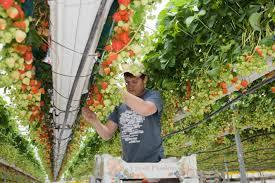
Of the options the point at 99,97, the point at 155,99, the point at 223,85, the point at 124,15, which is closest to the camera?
the point at 124,15

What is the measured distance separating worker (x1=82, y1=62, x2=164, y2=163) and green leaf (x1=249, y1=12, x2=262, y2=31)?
974 mm

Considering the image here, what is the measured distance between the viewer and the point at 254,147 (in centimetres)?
1180

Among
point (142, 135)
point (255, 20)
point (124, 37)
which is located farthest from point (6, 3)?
point (255, 20)

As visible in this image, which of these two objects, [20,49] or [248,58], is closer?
[20,49]

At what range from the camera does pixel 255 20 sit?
3133 mm

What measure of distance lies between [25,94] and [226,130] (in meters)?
6.79

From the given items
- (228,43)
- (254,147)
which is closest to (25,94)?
(228,43)

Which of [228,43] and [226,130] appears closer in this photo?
[228,43]

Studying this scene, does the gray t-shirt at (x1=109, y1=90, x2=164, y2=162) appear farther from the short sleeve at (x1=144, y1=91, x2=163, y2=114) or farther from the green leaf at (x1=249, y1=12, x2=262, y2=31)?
the green leaf at (x1=249, y1=12, x2=262, y2=31)

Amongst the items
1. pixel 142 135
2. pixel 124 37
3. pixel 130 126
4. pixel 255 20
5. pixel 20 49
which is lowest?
pixel 142 135

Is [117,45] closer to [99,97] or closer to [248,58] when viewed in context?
[99,97]

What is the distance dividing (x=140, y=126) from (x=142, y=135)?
0.09 metres

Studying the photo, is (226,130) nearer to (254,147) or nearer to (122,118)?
(254,147)

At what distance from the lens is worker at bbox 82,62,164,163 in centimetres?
318
